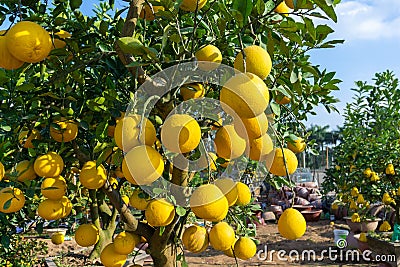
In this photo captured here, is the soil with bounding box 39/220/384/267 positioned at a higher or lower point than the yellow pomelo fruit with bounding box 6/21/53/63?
lower

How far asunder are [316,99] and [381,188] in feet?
13.9

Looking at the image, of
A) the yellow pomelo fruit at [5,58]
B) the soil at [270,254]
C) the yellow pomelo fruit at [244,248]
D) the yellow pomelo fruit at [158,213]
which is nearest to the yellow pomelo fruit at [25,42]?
the yellow pomelo fruit at [5,58]

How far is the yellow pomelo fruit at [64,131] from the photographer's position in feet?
4.20

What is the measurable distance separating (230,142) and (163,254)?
56 centimetres

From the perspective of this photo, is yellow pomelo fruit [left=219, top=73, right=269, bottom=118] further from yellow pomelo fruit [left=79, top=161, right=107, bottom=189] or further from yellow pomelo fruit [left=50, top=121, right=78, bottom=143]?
yellow pomelo fruit [left=50, top=121, right=78, bottom=143]

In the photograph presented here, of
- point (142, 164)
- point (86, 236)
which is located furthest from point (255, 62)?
point (86, 236)

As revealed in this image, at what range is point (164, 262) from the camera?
1.35 meters

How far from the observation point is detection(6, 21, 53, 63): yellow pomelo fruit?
0.92 m

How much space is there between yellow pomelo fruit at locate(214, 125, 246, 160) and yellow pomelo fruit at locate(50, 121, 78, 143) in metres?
0.53

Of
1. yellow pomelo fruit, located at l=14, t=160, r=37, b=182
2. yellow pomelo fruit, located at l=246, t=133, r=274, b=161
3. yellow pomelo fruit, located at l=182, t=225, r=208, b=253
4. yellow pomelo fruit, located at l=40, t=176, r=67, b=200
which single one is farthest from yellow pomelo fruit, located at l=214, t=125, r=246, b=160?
yellow pomelo fruit, located at l=14, t=160, r=37, b=182

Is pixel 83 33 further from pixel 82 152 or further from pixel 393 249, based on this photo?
pixel 393 249

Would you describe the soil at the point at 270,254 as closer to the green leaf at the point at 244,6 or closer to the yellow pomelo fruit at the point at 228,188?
the yellow pomelo fruit at the point at 228,188

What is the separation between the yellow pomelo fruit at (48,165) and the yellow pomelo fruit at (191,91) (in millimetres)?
442

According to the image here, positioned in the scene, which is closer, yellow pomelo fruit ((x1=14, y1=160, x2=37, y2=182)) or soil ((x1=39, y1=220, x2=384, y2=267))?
yellow pomelo fruit ((x1=14, y1=160, x2=37, y2=182))
